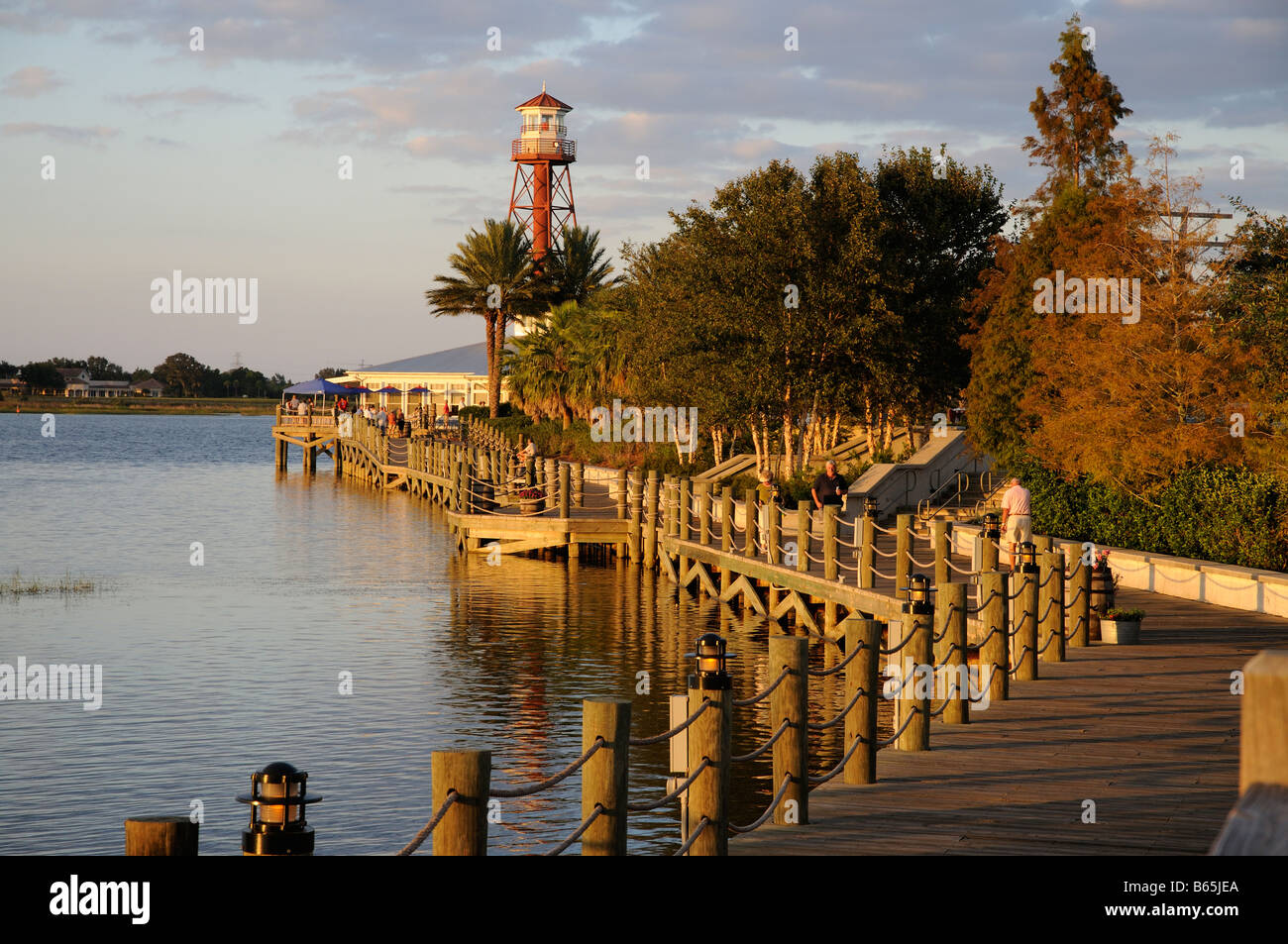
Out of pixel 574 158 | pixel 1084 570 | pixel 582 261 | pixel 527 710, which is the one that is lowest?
pixel 527 710

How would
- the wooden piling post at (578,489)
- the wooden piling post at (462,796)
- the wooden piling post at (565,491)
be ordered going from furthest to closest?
the wooden piling post at (578,489), the wooden piling post at (565,491), the wooden piling post at (462,796)

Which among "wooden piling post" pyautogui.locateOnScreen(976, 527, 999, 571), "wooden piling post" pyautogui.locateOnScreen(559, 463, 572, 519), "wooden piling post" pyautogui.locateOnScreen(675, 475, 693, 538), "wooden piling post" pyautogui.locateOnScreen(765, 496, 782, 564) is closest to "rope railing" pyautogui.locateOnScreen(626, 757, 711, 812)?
"wooden piling post" pyautogui.locateOnScreen(976, 527, 999, 571)

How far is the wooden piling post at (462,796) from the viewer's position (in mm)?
6016

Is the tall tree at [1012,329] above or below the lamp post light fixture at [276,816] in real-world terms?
above

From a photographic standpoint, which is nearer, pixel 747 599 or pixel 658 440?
pixel 747 599

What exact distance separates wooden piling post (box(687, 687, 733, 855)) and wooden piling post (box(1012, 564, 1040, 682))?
725 cm

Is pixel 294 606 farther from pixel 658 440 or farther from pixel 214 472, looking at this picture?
pixel 214 472

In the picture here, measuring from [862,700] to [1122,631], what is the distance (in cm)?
818

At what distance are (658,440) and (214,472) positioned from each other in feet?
130

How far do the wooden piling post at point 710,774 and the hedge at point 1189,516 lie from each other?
48.9 feet

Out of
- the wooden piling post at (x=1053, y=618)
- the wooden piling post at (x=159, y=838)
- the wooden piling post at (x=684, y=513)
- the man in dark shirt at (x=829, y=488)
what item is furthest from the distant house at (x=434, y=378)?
the wooden piling post at (x=159, y=838)

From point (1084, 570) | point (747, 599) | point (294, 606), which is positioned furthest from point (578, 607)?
point (1084, 570)

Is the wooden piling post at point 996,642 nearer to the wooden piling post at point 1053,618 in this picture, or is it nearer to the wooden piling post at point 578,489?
the wooden piling post at point 1053,618
